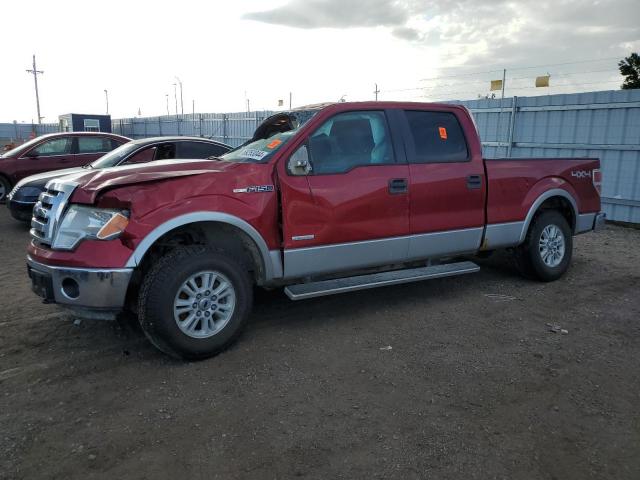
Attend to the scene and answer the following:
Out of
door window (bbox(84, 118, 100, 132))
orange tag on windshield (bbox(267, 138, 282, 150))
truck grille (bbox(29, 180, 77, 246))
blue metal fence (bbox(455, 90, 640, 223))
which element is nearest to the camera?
truck grille (bbox(29, 180, 77, 246))

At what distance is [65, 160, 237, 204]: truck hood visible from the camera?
→ 12.1ft

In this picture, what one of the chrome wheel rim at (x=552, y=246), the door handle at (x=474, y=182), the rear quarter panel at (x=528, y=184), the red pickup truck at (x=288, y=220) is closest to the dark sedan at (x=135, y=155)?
the red pickup truck at (x=288, y=220)

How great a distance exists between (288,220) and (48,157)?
9038mm

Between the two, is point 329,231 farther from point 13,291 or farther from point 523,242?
point 13,291

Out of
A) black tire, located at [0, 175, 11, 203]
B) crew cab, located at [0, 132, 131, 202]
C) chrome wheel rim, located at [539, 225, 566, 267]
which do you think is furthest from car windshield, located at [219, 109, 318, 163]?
black tire, located at [0, 175, 11, 203]

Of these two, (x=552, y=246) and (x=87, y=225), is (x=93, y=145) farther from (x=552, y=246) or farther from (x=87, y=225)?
(x=552, y=246)

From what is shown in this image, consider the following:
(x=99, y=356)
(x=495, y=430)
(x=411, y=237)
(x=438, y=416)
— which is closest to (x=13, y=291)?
(x=99, y=356)

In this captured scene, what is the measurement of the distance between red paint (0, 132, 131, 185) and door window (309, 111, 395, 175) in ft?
26.7

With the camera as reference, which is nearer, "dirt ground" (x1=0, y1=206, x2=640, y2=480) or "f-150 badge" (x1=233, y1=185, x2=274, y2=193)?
"dirt ground" (x1=0, y1=206, x2=640, y2=480)

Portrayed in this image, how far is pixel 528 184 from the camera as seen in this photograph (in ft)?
18.4

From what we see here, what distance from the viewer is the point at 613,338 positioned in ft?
14.2

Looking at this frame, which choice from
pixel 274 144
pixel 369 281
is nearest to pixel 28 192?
pixel 274 144

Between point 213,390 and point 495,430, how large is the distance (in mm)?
1840

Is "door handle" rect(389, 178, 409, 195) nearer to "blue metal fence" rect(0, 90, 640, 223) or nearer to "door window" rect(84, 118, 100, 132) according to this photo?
"blue metal fence" rect(0, 90, 640, 223)
